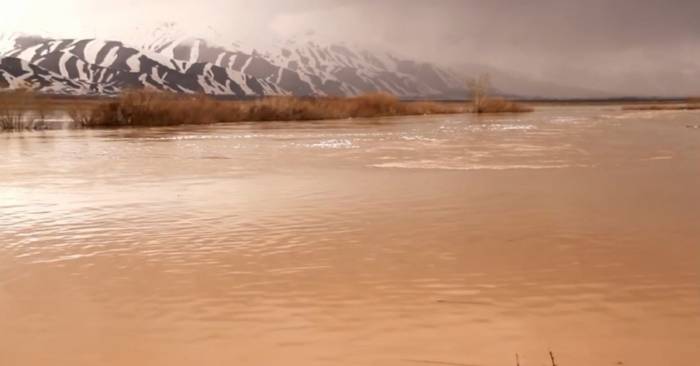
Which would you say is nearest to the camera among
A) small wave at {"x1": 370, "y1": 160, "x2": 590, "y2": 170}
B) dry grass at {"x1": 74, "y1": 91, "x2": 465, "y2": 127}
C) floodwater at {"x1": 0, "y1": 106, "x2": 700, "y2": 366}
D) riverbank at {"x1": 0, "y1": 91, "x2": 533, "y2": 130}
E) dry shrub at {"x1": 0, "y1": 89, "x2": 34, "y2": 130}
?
floodwater at {"x1": 0, "y1": 106, "x2": 700, "y2": 366}

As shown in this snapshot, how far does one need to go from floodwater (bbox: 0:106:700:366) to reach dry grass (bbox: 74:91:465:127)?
18.0 m

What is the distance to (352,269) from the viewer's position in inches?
178

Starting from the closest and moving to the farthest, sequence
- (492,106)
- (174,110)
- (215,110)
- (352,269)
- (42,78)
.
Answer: (352,269), (174,110), (215,110), (492,106), (42,78)

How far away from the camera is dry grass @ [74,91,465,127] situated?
2694 centimetres

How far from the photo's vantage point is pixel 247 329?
11.1ft

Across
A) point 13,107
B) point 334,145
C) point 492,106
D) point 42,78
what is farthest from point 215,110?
point 42,78

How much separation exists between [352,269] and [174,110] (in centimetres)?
2488

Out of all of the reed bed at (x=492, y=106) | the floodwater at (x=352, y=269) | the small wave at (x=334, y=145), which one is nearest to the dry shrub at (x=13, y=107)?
the small wave at (x=334, y=145)

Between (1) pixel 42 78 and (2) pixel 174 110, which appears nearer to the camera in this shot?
(2) pixel 174 110

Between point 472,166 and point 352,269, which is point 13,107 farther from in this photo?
point 352,269

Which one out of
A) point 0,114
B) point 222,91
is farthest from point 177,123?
point 222,91

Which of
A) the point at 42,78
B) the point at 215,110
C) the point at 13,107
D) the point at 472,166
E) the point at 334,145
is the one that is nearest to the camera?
the point at 472,166

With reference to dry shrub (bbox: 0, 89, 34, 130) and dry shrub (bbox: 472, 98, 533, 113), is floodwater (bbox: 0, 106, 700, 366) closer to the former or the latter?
dry shrub (bbox: 0, 89, 34, 130)

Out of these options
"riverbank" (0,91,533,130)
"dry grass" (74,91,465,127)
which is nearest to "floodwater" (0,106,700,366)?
"riverbank" (0,91,533,130)
